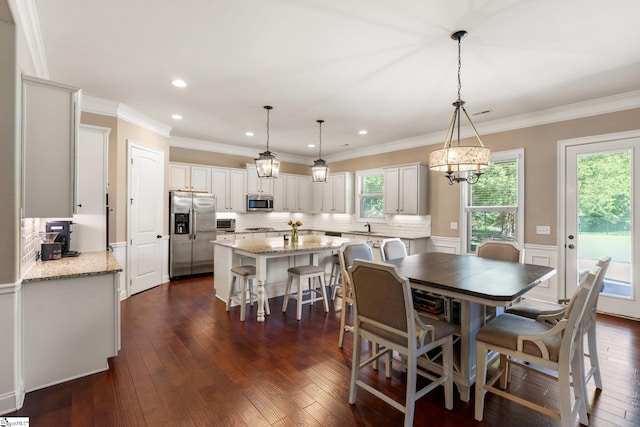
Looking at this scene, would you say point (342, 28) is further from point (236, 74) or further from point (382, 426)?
point (382, 426)

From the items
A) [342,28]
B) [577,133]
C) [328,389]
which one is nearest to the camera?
[328,389]

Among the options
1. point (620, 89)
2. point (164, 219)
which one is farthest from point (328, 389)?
point (620, 89)

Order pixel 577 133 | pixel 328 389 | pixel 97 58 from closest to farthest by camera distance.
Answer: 1. pixel 328 389
2. pixel 97 58
3. pixel 577 133

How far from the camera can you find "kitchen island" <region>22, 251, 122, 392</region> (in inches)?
86.7

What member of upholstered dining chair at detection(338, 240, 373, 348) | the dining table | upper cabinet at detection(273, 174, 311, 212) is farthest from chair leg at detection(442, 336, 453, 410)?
upper cabinet at detection(273, 174, 311, 212)

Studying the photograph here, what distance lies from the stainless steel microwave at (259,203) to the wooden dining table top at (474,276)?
4515mm

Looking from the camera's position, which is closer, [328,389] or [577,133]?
[328,389]

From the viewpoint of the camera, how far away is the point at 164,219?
17.3 ft

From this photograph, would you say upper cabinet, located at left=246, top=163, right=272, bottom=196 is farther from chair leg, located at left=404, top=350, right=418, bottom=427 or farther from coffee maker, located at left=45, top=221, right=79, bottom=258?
chair leg, located at left=404, top=350, right=418, bottom=427

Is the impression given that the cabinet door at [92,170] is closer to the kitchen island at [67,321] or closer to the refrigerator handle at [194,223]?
the kitchen island at [67,321]

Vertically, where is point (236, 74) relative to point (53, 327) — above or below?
above

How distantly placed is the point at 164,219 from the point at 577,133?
6341 mm

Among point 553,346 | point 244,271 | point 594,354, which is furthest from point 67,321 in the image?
point 594,354

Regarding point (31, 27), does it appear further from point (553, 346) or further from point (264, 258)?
point (553, 346)
